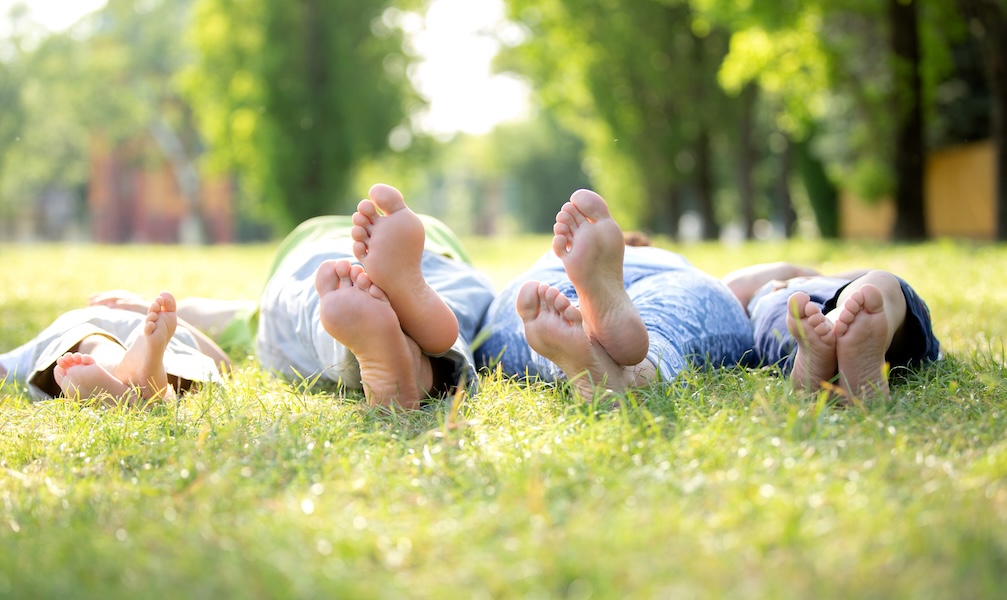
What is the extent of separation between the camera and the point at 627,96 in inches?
763

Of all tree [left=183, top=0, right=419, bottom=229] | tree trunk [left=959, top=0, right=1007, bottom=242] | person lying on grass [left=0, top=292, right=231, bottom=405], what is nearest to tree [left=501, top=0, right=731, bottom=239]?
tree [left=183, top=0, right=419, bottom=229]

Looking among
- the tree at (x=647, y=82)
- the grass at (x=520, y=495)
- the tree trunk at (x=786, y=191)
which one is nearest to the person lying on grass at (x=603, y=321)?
the grass at (x=520, y=495)

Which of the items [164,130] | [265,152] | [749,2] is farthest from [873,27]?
[164,130]

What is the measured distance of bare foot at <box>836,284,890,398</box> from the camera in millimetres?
2201

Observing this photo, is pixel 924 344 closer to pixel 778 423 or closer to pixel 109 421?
pixel 778 423

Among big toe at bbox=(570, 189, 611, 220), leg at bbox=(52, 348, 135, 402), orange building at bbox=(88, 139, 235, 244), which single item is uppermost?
big toe at bbox=(570, 189, 611, 220)

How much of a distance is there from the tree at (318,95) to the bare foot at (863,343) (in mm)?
17247

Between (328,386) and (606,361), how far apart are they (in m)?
0.97

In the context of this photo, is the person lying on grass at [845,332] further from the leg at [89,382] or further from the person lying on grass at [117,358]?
→ the leg at [89,382]

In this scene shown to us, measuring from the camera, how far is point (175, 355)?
111 inches

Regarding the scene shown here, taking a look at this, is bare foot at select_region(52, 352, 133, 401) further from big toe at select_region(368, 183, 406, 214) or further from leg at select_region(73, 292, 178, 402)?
big toe at select_region(368, 183, 406, 214)

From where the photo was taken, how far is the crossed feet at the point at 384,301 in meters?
2.27

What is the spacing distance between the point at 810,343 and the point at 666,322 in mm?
513

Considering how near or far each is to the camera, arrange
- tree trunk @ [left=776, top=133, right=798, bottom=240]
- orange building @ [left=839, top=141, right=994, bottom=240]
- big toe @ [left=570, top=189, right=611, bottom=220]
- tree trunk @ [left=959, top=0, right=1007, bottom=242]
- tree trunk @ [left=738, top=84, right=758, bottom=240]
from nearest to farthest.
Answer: big toe @ [left=570, top=189, right=611, bottom=220]
tree trunk @ [left=959, top=0, right=1007, bottom=242]
orange building @ [left=839, top=141, right=994, bottom=240]
tree trunk @ [left=738, top=84, right=758, bottom=240]
tree trunk @ [left=776, top=133, right=798, bottom=240]
